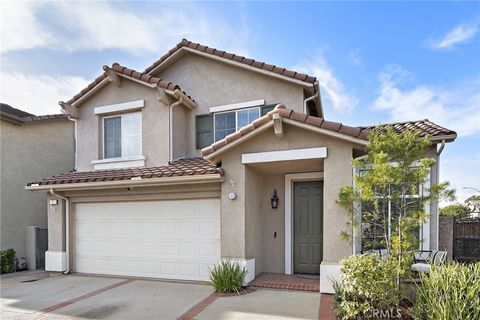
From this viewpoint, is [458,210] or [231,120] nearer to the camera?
[231,120]

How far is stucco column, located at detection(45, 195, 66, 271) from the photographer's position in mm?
11602

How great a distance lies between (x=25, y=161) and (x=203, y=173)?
434 inches

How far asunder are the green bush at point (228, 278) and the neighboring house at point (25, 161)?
1089cm

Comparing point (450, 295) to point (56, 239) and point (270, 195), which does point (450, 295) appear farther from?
point (56, 239)

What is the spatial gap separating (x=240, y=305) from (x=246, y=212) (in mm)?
2657

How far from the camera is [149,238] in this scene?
10.8m

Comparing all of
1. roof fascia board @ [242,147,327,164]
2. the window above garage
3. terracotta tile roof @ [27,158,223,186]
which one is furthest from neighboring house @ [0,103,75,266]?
roof fascia board @ [242,147,327,164]

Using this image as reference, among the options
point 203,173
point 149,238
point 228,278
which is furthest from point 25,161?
point 228,278

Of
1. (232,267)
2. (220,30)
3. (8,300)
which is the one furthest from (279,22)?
(8,300)

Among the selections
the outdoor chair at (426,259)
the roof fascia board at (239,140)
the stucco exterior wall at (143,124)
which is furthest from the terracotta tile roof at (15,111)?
the outdoor chair at (426,259)

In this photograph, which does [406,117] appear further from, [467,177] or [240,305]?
[240,305]

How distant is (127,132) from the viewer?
1213 centimetres

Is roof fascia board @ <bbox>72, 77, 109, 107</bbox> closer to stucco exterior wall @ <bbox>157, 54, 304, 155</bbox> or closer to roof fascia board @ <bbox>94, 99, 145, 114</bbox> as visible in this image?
roof fascia board @ <bbox>94, 99, 145, 114</bbox>

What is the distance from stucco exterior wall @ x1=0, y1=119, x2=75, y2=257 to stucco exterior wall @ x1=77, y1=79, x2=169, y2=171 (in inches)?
164
